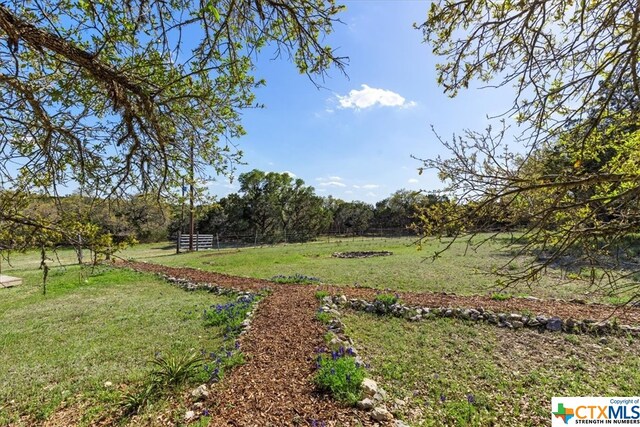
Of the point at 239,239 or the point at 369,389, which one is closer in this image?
the point at 369,389

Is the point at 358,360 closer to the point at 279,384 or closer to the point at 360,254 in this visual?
the point at 279,384

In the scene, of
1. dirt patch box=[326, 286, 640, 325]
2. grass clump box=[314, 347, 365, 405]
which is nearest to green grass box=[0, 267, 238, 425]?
grass clump box=[314, 347, 365, 405]

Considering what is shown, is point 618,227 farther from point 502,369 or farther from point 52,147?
point 52,147

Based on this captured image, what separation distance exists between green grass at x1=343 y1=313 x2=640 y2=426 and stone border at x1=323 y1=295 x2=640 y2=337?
0.84 feet

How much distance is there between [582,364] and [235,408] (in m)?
4.45

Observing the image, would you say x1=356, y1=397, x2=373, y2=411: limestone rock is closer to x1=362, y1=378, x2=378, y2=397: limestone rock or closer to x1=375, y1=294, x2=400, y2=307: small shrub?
x1=362, y1=378, x2=378, y2=397: limestone rock

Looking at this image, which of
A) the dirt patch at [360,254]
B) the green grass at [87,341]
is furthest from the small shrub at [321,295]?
the dirt patch at [360,254]

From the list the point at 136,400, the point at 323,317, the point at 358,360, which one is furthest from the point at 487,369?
the point at 136,400

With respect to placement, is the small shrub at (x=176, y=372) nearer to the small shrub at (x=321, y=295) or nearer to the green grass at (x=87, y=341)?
the green grass at (x=87, y=341)

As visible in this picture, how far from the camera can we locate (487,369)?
4082mm

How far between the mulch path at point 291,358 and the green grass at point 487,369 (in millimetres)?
727

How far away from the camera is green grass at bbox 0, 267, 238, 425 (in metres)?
3.61

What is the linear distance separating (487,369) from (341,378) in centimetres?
210

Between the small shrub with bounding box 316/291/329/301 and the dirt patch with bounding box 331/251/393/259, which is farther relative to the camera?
the dirt patch with bounding box 331/251/393/259
